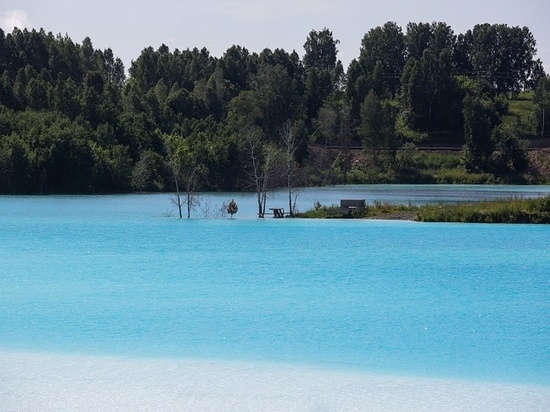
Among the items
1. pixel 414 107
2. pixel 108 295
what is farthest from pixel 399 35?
pixel 108 295

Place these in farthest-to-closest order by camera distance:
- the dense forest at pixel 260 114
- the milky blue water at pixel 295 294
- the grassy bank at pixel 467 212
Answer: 1. the dense forest at pixel 260 114
2. the grassy bank at pixel 467 212
3. the milky blue water at pixel 295 294

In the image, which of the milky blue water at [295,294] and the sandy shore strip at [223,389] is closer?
the sandy shore strip at [223,389]

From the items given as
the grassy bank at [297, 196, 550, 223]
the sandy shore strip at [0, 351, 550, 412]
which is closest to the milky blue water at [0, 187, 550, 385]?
the sandy shore strip at [0, 351, 550, 412]

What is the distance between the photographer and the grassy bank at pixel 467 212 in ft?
129

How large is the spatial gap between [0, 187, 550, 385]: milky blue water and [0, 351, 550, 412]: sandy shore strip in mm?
754

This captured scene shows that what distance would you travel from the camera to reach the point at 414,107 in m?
98.3

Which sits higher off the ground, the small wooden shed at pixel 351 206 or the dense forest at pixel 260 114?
the dense forest at pixel 260 114

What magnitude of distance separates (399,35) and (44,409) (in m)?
114

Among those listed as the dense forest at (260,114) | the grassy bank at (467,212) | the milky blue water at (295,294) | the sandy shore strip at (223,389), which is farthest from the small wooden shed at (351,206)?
the sandy shore strip at (223,389)

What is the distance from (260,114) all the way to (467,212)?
53.4 m

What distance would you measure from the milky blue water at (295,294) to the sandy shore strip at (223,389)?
2.47 ft

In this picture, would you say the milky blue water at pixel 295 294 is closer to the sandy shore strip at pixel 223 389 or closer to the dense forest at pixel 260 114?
the sandy shore strip at pixel 223 389

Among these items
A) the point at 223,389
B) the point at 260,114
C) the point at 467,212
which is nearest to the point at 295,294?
the point at 223,389

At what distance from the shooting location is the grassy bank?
3922 cm
